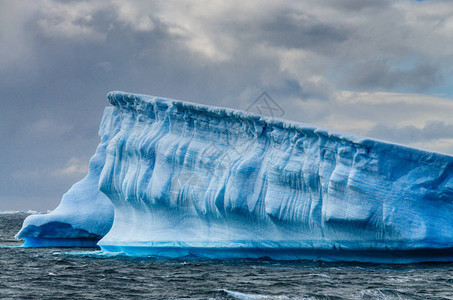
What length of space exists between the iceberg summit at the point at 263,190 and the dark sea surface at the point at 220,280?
670 millimetres

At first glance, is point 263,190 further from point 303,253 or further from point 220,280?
point 220,280

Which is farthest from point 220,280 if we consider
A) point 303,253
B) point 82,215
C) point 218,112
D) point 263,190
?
point 82,215

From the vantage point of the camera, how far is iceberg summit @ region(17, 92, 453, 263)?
1575cm

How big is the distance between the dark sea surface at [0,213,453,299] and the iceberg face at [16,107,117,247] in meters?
6.20

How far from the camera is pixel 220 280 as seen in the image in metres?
14.0

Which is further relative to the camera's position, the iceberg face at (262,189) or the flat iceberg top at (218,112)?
the flat iceberg top at (218,112)

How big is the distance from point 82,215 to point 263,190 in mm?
9790

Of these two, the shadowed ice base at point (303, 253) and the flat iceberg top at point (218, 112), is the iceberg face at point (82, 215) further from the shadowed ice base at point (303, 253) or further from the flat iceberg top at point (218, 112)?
the shadowed ice base at point (303, 253)

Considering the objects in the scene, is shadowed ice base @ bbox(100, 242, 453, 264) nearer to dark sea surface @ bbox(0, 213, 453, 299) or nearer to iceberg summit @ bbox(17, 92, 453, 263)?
iceberg summit @ bbox(17, 92, 453, 263)

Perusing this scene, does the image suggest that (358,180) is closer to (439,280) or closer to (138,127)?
(439,280)

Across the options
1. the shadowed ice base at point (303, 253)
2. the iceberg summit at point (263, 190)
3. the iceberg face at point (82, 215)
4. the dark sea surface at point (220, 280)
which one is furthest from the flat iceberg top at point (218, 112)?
the iceberg face at point (82, 215)

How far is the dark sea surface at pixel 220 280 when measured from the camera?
39.7 feet

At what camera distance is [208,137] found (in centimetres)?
1942

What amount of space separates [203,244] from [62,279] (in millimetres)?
4995
